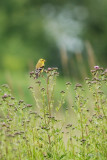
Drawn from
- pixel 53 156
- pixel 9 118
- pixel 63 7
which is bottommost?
pixel 53 156

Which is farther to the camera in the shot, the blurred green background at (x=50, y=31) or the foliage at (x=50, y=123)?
the blurred green background at (x=50, y=31)

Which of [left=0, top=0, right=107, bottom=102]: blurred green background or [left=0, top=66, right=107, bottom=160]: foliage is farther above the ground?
[left=0, top=0, right=107, bottom=102]: blurred green background

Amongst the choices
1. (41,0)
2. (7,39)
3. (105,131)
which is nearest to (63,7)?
(41,0)

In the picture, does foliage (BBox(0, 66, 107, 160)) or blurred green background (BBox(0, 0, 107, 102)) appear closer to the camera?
foliage (BBox(0, 66, 107, 160))

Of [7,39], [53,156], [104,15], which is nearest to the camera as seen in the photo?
[53,156]

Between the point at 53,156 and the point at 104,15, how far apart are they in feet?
65.9

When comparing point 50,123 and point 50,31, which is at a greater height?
point 50,31

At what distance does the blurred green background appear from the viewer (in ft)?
69.4

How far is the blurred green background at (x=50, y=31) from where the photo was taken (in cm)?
2116

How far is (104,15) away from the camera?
2345cm

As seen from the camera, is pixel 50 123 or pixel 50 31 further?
pixel 50 31

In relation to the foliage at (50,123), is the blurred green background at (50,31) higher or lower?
higher

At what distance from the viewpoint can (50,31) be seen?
913 inches

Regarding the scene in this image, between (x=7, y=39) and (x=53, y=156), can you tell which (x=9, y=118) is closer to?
(x=53, y=156)
